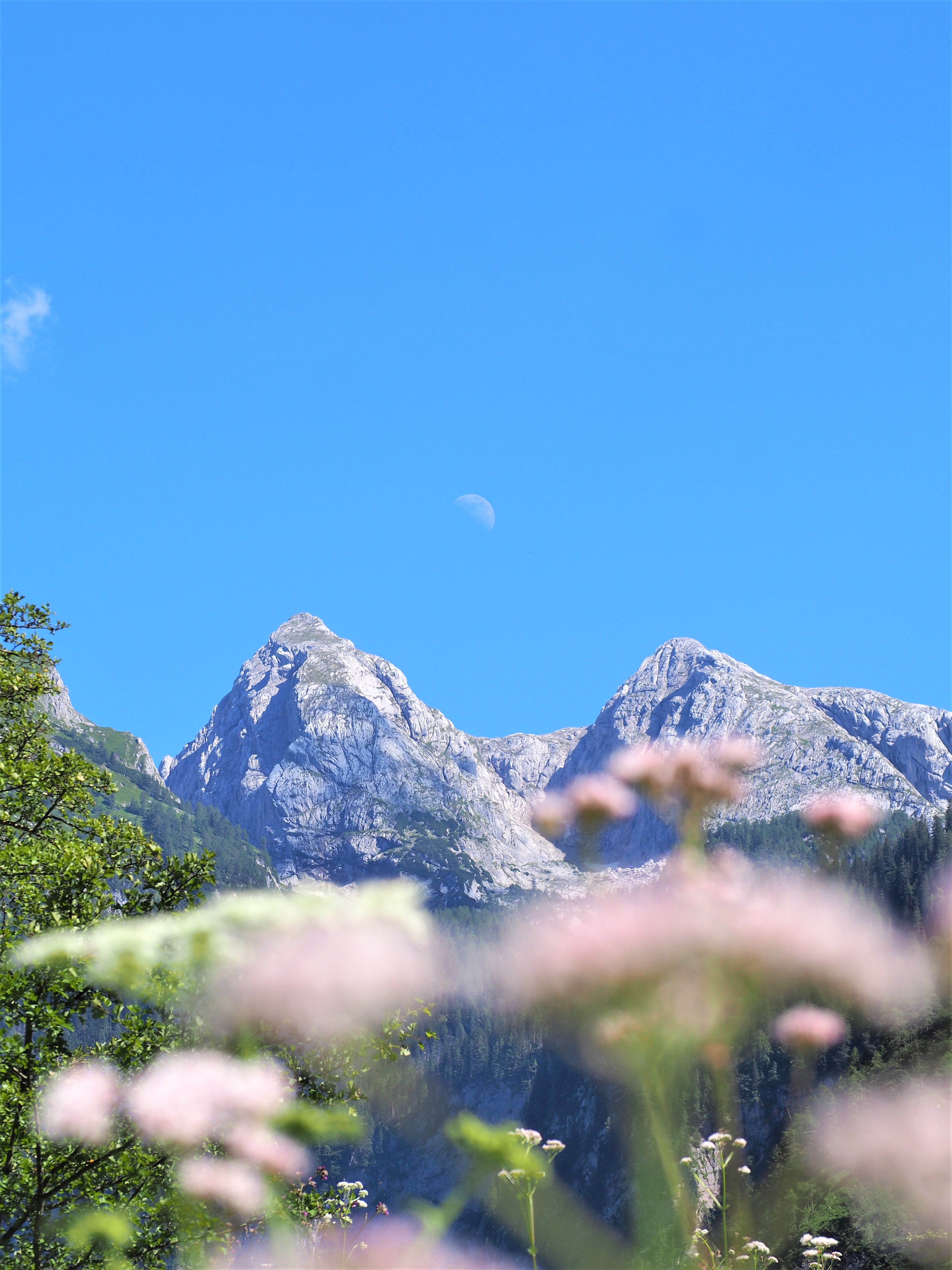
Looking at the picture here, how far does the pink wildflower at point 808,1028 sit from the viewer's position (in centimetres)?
277

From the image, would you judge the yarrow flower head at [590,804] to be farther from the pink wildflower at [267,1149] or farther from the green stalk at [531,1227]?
the green stalk at [531,1227]

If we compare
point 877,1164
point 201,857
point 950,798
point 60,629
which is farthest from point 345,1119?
point 950,798

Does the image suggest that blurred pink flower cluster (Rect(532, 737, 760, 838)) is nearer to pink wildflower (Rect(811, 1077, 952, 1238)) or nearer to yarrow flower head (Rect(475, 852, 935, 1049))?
yarrow flower head (Rect(475, 852, 935, 1049))

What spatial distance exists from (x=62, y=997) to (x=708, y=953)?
12.1 metres

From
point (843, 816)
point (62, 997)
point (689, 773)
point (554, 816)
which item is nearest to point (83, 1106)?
point (554, 816)

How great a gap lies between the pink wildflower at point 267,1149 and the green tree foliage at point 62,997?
7.60 meters

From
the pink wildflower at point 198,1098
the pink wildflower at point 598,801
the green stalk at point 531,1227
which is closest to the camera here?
the pink wildflower at point 198,1098

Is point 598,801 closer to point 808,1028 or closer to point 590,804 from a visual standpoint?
point 590,804

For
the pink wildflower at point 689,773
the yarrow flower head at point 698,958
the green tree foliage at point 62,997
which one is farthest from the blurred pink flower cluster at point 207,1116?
the green tree foliage at point 62,997

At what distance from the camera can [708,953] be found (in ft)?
8.71

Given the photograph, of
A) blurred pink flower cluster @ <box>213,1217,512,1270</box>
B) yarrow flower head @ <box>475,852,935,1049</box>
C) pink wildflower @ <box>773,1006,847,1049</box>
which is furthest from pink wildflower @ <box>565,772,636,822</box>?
blurred pink flower cluster @ <box>213,1217,512,1270</box>

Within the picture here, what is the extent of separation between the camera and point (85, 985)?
11.7 m

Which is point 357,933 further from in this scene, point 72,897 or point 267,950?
point 72,897

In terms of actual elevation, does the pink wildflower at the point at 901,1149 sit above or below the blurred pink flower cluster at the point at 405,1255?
above
